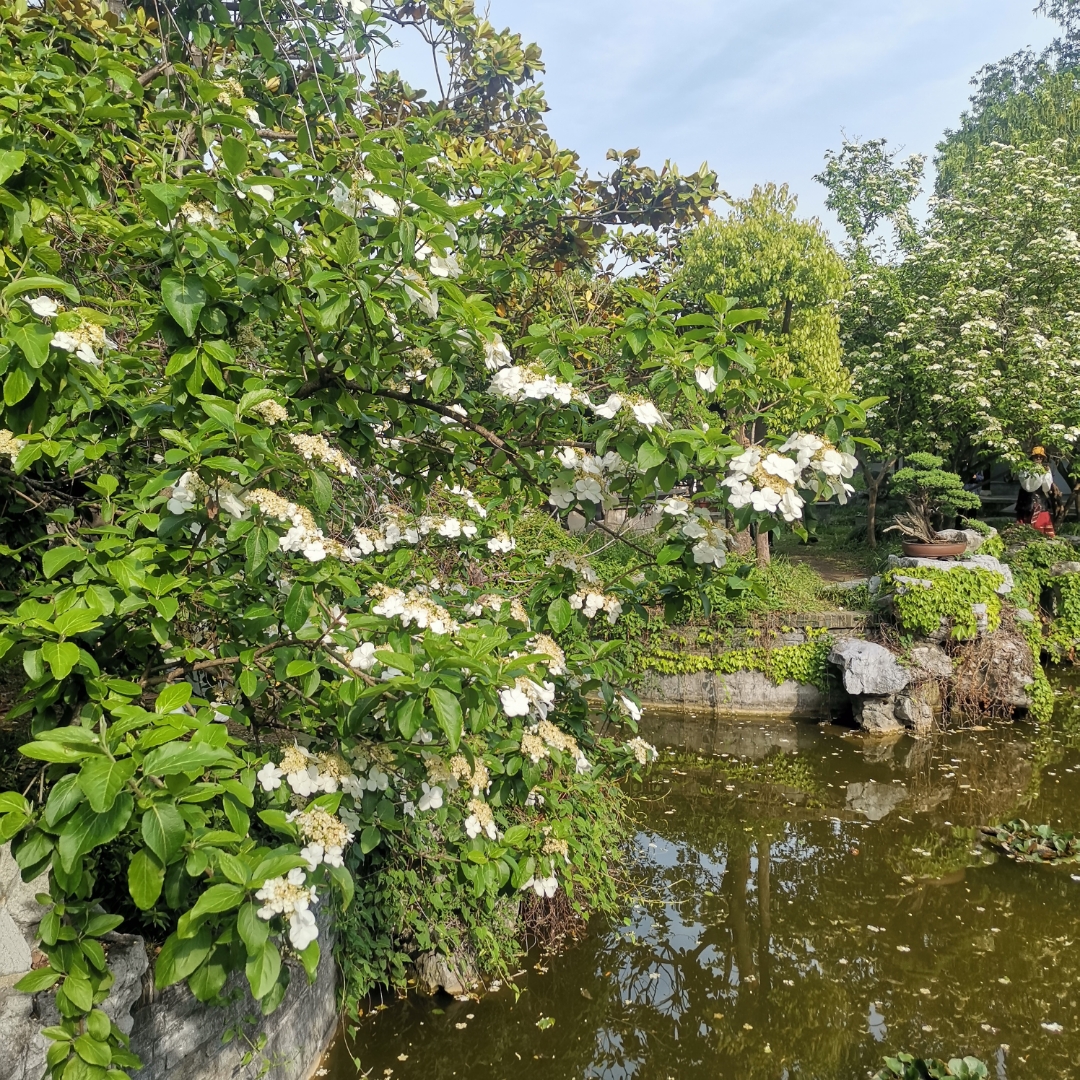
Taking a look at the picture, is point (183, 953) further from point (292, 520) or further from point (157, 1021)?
point (157, 1021)

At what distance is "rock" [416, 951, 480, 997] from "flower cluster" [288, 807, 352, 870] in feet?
8.31

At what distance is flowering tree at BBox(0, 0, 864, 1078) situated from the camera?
1.38 m

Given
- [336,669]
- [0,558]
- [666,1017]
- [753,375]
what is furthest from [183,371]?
[666,1017]

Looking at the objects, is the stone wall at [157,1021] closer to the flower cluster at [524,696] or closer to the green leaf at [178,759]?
the flower cluster at [524,696]

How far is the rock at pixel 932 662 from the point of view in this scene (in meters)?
7.76

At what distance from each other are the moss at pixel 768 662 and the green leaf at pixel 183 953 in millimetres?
7583

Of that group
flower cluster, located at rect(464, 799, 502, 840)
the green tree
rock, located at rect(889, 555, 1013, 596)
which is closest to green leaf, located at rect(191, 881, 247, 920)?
flower cluster, located at rect(464, 799, 502, 840)

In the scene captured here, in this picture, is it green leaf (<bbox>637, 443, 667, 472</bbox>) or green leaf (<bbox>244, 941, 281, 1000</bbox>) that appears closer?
green leaf (<bbox>244, 941, 281, 1000</bbox>)

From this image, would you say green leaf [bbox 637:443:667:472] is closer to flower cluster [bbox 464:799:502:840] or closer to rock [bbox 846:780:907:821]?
flower cluster [bbox 464:799:502:840]

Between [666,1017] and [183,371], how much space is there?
358 centimetres

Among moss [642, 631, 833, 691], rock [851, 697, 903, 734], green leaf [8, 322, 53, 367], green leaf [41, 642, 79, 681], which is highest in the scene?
green leaf [8, 322, 53, 367]

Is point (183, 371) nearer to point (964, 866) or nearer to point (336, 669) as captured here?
point (336, 669)

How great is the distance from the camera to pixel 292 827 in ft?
A: 4.75

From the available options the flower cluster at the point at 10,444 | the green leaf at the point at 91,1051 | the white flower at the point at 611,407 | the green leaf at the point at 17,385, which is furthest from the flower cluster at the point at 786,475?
the green leaf at the point at 91,1051
